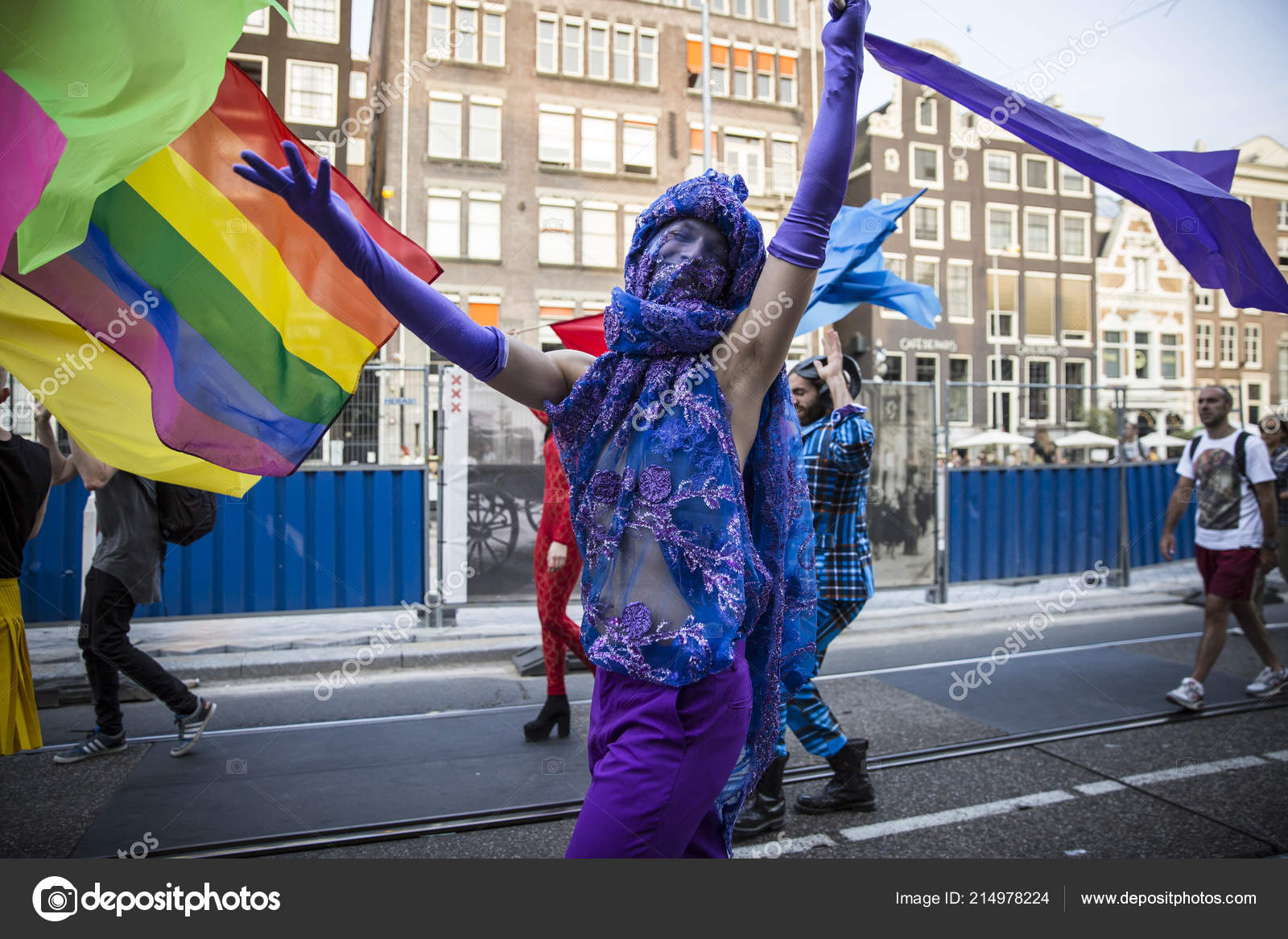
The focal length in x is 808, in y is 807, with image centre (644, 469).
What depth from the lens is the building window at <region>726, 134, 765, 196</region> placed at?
920 inches

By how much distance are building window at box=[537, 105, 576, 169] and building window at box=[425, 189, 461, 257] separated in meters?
2.45

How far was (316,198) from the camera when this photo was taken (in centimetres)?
144

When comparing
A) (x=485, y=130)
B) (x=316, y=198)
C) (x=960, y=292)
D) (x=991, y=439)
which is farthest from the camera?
(x=960, y=292)

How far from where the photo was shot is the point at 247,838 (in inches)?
123

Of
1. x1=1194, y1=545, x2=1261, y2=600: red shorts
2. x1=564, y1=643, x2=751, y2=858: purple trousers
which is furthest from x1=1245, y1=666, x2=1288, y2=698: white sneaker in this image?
x1=564, y1=643, x2=751, y2=858: purple trousers

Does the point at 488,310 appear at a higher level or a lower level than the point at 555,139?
lower

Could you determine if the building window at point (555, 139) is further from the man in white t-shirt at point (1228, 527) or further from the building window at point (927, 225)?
the man in white t-shirt at point (1228, 527)

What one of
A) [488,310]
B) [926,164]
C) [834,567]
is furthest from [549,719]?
[926,164]

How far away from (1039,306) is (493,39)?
1879cm

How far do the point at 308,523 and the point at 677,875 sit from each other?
5860 millimetres

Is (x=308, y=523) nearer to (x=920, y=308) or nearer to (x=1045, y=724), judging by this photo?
(x=920, y=308)

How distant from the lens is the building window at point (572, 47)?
17.5 meters

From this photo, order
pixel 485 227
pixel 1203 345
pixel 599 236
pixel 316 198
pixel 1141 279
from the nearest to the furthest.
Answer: pixel 316 198 < pixel 1203 345 < pixel 485 227 < pixel 599 236 < pixel 1141 279
